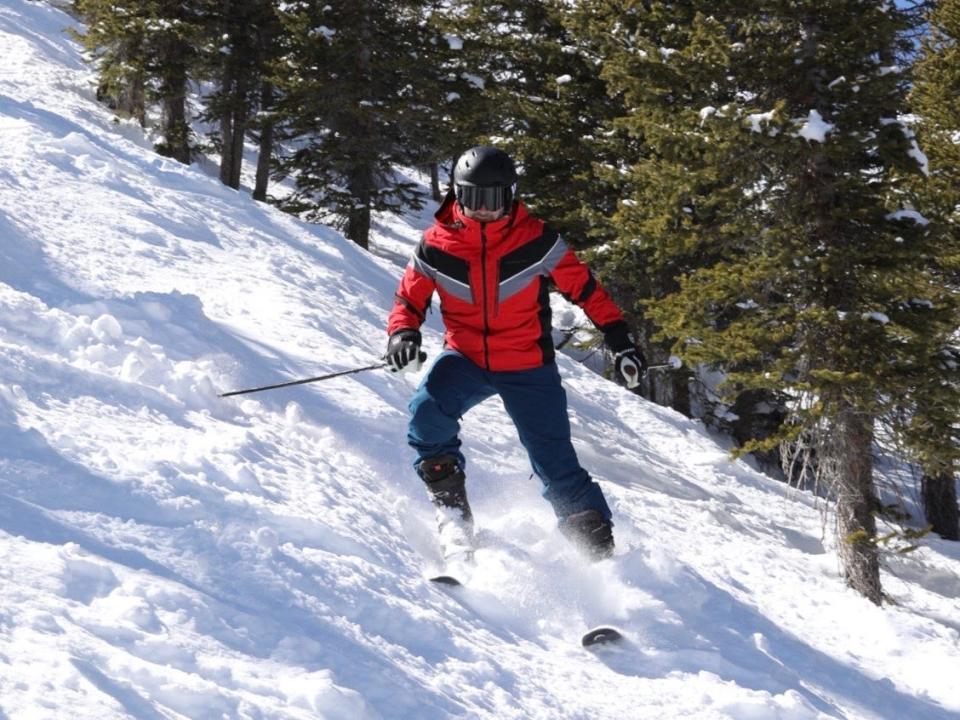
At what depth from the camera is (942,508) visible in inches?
562

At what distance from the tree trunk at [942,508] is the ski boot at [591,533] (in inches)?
432

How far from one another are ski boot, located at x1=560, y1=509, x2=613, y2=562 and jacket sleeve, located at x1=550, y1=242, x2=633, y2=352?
0.94 m

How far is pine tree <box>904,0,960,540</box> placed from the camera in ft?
24.3

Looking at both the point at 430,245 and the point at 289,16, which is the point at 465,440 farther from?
the point at 289,16

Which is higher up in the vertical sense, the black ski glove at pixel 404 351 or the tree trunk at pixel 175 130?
the tree trunk at pixel 175 130

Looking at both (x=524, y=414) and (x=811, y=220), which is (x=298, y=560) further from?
(x=811, y=220)

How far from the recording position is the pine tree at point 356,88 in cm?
1780

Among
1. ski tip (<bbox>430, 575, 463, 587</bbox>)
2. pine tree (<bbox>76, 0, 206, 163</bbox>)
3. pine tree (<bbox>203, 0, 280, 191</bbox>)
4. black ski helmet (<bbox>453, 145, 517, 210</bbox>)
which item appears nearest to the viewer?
ski tip (<bbox>430, 575, 463, 587</bbox>)

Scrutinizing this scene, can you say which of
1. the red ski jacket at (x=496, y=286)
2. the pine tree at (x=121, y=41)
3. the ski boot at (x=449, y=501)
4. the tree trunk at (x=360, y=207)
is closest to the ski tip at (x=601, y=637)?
the ski boot at (x=449, y=501)

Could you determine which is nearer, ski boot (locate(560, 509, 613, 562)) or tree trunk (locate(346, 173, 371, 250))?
ski boot (locate(560, 509, 613, 562))

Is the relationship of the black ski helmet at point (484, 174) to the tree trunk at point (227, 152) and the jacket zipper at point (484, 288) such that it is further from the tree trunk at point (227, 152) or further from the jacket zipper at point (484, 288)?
the tree trunk at point (227, 152)

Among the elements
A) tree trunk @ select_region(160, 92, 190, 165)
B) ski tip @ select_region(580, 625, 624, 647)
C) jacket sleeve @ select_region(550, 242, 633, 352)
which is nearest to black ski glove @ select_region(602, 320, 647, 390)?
jacket sleeve @ select_region(550, 242, 633, 352)

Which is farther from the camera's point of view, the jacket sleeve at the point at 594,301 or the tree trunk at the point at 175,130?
the tree trunk at the point at 175,130

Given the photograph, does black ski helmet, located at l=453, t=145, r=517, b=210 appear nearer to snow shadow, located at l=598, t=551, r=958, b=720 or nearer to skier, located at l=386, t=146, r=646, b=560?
skier, located at l=386, t=146, r=646, b=560
